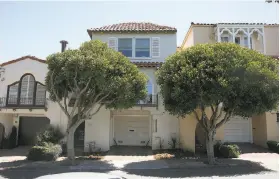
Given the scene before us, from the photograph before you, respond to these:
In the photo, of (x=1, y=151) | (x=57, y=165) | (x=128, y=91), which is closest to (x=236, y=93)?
(x=128, y=91)

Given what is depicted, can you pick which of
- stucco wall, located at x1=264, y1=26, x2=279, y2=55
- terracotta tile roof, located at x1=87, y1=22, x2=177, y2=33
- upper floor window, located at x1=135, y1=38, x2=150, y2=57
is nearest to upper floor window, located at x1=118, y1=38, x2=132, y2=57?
upper floor window, located at x1=135, y1=38, x2=150, y2=57

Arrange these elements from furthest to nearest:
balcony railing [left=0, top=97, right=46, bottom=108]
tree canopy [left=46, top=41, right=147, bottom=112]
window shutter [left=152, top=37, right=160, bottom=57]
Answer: window shutter [left=152, top=37, right=160, bottom=57]
balcony railing [left=0, top=97, right=46, bottom=108]
tree canopy [left=46, top=41, right=147, bottom=112]

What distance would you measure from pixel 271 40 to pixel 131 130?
13.8 m

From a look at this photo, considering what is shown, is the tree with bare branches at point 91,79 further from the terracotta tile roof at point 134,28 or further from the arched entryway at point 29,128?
the terracotta tile roof at point 134,28

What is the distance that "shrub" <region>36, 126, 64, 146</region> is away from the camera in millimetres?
16966

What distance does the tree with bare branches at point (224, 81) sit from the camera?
13.1m

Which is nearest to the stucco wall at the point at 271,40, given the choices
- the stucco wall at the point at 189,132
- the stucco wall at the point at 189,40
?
the stucco wall at the point at 189,40

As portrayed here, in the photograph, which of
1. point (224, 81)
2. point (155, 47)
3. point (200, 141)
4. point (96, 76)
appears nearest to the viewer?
point (224, 81)

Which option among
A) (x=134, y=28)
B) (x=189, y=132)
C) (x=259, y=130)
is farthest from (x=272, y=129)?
(x=134, y=28)

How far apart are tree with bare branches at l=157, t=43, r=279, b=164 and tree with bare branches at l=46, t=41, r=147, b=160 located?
2.18 metres

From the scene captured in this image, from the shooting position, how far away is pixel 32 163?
14.4m

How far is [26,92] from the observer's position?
1939 centimetres

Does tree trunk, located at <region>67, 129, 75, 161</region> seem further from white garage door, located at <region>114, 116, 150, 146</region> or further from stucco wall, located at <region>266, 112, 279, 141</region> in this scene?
stucco wall, located at <region>266, 112, 279, 141</region>

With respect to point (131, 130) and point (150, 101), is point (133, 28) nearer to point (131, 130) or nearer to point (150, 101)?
point (150, 101)
